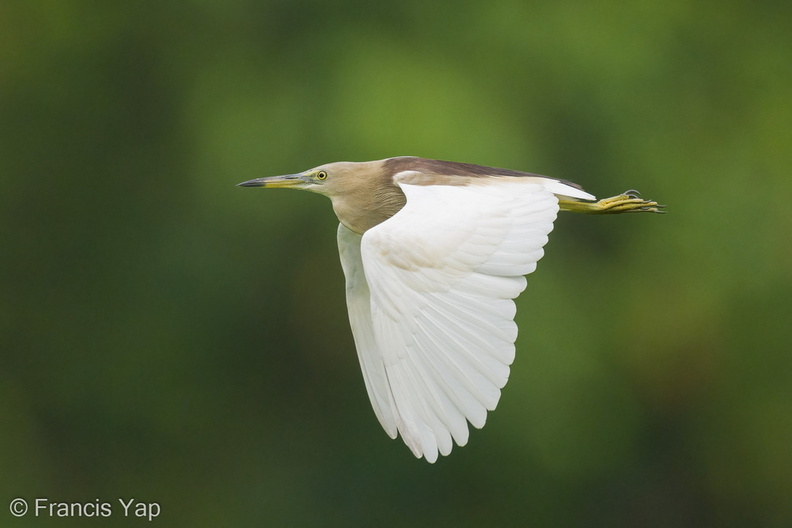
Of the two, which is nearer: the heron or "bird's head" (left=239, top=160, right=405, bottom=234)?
the heron

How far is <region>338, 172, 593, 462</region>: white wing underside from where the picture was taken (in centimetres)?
241

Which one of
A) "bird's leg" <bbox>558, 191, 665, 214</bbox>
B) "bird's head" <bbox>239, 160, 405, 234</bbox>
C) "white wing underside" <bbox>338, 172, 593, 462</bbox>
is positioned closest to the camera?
"white wing underside" <bbox>338, 172, 593, 462</bbox>

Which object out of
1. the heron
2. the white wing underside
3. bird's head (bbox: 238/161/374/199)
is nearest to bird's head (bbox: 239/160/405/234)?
bird's head (bbox: 238/161/374/199)

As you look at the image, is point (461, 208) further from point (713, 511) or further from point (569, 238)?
point (713, 511)

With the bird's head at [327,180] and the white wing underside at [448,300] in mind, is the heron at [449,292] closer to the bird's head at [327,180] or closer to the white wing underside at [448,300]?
the white wing underside at [448,300]

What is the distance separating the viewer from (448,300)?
2521mm

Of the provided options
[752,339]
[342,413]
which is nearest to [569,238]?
[752,339]

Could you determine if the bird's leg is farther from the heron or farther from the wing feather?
the wing feather

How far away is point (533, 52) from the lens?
614cm

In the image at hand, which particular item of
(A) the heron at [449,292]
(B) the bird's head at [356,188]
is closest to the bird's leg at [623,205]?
(A) the heron at [449,292]

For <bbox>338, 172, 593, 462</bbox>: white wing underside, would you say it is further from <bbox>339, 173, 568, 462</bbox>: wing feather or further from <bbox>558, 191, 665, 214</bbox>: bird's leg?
<bbox>558, 191, 665, 214</bbox>: bird's leg

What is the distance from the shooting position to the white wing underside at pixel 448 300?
2410mm

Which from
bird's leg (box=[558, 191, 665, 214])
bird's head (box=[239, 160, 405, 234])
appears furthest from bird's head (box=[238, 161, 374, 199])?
bird's leg (box=[558, 191, 665, 214])

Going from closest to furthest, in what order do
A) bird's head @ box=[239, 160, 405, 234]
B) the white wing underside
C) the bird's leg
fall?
the white wing underside < bird's head @ box=[239, 160, 405, 234] < the bird's leg
